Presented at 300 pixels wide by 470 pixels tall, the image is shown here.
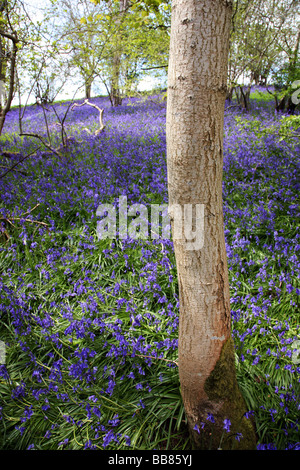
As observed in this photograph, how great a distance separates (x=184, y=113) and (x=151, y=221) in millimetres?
2714

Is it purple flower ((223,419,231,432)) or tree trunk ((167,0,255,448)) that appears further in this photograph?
purple flower ((223,419,231,432))

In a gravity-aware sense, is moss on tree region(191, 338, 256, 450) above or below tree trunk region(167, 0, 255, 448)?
below

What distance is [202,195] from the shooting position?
1447 mm

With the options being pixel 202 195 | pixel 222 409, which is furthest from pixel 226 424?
pixel 202 195

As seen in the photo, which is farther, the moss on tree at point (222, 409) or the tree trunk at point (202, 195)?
the moss on tree at point (222, 409)

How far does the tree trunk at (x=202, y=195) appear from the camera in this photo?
1295mm

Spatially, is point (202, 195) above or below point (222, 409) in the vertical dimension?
above

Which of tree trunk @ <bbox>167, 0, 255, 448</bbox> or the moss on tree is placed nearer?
tree trunk @ <bbox>167, 0, 255, 448</bbox>

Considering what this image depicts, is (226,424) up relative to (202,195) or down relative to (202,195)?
down

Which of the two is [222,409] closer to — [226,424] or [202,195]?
[226,424]

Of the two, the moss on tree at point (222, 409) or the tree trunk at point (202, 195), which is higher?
the tree trunk at point (202, 195)

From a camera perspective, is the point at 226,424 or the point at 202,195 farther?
the point at 226,424

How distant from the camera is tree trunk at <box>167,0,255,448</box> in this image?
1295 millimetres
